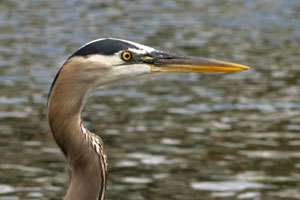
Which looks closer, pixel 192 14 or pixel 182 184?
pixel 182 184

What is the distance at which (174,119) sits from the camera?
13219mm

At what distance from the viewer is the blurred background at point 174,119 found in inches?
395

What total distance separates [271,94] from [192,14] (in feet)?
46.9

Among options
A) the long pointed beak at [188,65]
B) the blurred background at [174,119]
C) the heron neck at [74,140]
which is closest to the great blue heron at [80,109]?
the heron neck at [74,140]

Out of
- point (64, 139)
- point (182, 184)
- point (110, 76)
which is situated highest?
point (110, 76)

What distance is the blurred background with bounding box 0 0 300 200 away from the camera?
10.0 meters

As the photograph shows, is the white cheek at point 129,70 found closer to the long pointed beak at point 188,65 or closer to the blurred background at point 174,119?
the long pointed beak at point 188,65

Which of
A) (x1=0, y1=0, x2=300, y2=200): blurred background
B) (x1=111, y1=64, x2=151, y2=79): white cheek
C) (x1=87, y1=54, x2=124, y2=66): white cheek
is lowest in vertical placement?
(x1=0, y1=0, x2=300, y2=200): blurred background

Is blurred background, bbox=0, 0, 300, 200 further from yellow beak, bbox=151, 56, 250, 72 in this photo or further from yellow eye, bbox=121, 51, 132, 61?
yellow beak, bbox=151, 56, 250, 72

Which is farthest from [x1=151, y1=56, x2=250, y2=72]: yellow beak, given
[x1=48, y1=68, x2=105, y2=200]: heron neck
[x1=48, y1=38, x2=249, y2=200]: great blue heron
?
[x1=48, y1=68, x2=105, y2=200]: heron neck

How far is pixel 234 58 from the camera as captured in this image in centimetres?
1936

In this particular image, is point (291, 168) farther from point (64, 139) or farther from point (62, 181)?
point (64, 139)

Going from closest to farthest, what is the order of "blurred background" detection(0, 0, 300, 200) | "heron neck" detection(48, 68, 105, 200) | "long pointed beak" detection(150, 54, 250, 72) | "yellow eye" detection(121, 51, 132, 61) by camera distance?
"heron neck" detection(48, 68, 105, 200) → "yellow eye" detection(121, 51, 132, 61) → "long pointed beak" detection(150, 54, 250, 72) → "blurred background" detection(0, 0, 300, 200)

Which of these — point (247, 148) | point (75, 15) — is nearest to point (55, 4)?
point (75, 15)
